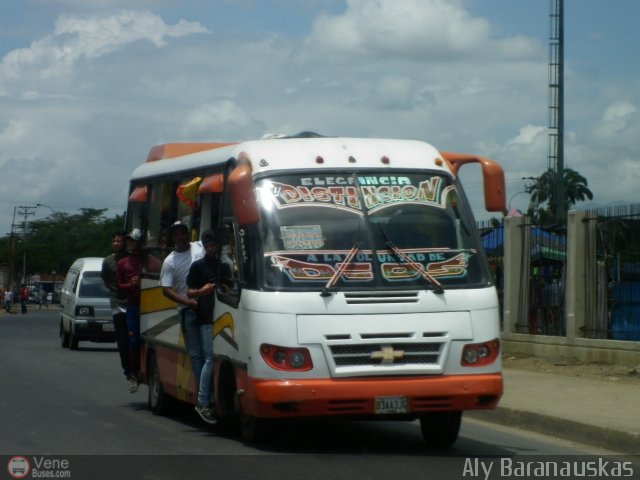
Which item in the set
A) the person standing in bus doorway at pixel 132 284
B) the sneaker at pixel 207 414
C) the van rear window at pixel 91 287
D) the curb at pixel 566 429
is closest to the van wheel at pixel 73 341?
the van rear window at pixel 91 287

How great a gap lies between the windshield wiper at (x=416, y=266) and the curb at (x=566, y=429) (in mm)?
2444

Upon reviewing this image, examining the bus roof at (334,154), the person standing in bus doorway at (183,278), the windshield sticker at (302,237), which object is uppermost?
the bus roof at (334,154)

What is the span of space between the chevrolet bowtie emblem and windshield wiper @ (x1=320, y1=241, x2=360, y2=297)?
0.62 meters

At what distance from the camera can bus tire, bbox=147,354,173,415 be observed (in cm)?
1307

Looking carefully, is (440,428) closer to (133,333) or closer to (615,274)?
(133,333)

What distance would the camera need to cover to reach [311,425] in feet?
39.9

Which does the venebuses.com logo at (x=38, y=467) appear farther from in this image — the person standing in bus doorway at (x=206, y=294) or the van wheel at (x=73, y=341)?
the van wheel at (x=73, y=341)

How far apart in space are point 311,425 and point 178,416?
69.8 inches

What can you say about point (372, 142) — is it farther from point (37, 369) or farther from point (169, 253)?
point (37, 369)

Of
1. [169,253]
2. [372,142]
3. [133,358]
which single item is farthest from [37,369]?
[372,142]

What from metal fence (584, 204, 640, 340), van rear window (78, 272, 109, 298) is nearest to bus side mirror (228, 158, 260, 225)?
metal fence (584, 204, 640, 340)

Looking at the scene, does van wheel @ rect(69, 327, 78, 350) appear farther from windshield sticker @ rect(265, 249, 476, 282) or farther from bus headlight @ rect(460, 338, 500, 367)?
bus headlight @ rect(460, 338, 500, 367)

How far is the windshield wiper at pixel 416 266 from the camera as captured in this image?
9.99m

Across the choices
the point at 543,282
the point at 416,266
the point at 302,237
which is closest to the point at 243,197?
the point at 302,237
